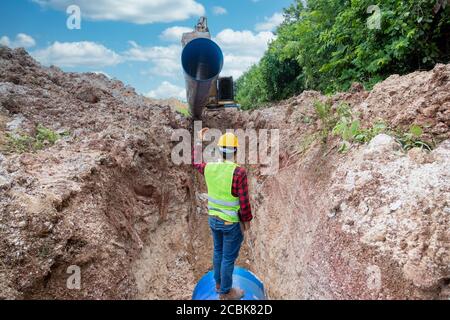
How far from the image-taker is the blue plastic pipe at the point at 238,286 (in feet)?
12.4

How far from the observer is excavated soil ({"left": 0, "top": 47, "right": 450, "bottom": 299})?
2.76 metres

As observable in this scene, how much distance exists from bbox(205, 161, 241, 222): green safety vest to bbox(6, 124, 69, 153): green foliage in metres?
2.83

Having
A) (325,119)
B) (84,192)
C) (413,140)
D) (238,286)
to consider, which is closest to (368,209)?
(413,140)

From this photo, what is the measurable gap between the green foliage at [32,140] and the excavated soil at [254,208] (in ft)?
0.41

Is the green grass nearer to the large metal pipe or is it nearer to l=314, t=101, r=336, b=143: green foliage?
l=314, t=101, r=336, b=143: green foliage

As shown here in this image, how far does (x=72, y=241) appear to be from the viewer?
3.28 meters

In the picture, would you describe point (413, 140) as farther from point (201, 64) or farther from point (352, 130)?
point (201, 64)

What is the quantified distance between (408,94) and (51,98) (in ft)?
21.6

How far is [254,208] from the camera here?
608cm

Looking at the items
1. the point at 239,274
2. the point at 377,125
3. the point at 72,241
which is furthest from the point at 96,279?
the point at 377,125

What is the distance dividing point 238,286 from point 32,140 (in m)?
3.71

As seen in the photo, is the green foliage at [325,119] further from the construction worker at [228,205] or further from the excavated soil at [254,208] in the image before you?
the construction worker at [228,205]

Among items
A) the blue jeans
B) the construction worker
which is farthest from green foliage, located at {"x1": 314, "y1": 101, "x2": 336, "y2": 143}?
the blue jeans

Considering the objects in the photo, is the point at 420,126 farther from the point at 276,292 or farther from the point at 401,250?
the point at 276,292
